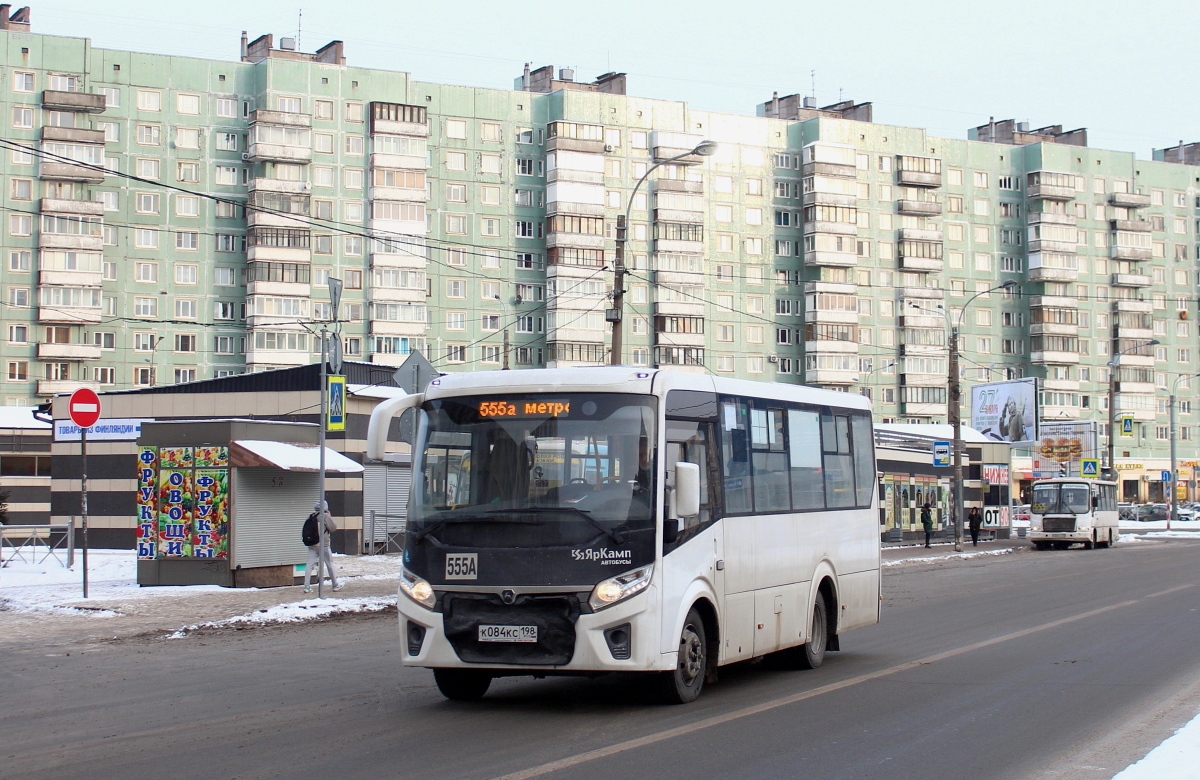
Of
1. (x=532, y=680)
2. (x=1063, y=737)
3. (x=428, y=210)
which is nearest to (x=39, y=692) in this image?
(x=532, y=680)

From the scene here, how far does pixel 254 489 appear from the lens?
80.5ft

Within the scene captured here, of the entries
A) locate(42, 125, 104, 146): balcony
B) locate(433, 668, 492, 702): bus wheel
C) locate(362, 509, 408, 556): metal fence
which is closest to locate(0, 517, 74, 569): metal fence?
locate(362, 509, 408, 556): metal fence

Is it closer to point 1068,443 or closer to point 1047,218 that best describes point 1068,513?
point 1068,443

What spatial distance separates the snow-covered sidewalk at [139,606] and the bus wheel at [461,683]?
808 cm

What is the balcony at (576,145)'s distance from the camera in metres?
89.4

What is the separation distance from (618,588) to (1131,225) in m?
112

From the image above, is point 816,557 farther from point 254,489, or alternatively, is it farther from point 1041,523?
point 1041,523

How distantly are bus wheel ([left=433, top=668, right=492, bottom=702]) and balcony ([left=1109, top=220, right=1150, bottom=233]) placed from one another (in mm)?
110136

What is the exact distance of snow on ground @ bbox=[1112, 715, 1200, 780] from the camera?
8.07 metres

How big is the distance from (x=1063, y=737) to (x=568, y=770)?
12.1 feet

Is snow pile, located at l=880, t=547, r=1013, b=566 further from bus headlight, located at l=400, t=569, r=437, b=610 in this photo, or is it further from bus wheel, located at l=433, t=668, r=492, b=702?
bus headlight, located at l=400, t=569, r=437, b=610

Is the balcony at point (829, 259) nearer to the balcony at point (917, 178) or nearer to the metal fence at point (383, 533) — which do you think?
the balcony at point (917, 178)

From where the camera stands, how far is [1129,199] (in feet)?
370

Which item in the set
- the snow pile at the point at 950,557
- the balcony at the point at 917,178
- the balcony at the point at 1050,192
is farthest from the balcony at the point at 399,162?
the snow pile at the point at 950,557
